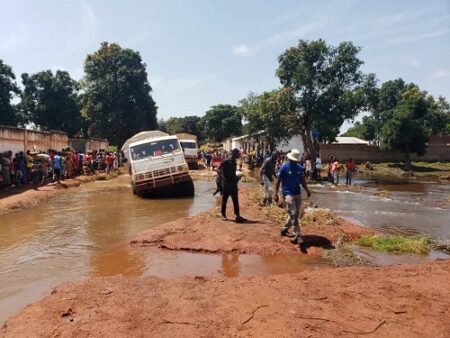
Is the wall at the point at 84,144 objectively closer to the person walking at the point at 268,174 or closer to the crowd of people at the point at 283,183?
the person walking at the point at 268,174

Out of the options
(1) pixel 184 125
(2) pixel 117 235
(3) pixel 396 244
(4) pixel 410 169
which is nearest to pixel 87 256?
(2) pixel 117 235

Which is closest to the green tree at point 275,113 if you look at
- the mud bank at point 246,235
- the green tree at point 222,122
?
the mud bank at point 246,235

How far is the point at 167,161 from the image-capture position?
1662 centimetres

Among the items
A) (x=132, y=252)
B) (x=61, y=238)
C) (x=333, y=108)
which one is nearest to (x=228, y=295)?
(x=132, y=252)

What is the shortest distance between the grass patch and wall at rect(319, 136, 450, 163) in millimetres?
33261

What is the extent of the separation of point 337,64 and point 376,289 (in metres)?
24.2

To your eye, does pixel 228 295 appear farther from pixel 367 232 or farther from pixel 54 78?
pixel 54 78

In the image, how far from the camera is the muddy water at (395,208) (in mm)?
11195

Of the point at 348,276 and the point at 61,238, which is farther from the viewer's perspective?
the point at 61,238

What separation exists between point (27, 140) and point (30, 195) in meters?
8.12

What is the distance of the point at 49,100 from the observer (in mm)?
45625

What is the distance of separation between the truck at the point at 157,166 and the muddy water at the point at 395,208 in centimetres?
530

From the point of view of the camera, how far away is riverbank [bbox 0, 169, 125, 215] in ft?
48.3

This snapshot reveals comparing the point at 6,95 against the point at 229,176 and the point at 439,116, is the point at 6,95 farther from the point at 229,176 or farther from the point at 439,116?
the point at 439,116
